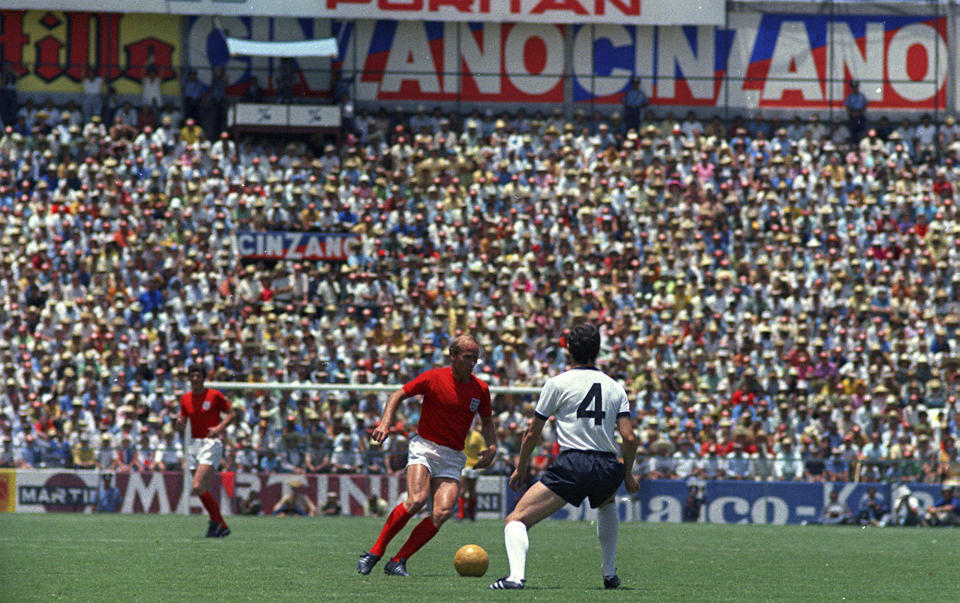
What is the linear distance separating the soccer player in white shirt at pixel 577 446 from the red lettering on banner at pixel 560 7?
90.8 ft

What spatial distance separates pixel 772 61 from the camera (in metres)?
38.5

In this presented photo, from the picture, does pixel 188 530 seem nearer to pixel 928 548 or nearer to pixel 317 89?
pixel 928 548

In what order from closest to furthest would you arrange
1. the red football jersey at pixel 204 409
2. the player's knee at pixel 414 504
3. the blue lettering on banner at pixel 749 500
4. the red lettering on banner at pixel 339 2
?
the player's knee at pixel 414 504
the red football jersey at pixel 204 409
the blue lettering on banner at pixel 749 500
the red lettering on banner at pixel 339 2

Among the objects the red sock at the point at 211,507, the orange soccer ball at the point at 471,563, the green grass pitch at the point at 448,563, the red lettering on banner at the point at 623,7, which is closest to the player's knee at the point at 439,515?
the orange soccer ball at the point at 471,563

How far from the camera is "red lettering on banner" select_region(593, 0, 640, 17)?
A: 37375 mm

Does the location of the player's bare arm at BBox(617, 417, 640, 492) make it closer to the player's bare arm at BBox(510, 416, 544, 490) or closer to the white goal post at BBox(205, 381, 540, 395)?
the player's bare arm at BBox(510, 416, 544, 490)

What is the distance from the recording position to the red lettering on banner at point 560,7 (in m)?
37.2

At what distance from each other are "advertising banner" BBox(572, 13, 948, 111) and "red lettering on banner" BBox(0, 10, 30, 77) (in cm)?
1355

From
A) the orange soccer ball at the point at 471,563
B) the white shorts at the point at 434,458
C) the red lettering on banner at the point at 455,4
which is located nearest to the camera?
the orange soccer ball at the point at 471,563

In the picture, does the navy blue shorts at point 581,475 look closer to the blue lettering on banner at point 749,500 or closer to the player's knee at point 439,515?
the player's knee at point 439,515

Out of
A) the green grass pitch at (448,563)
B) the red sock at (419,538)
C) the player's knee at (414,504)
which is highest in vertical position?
the player's knee at (414,504)

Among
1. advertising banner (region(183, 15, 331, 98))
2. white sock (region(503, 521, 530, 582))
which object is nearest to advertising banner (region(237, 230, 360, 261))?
advertising banner (region(183, 15, 331, 98))

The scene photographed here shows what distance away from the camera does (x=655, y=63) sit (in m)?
38.2

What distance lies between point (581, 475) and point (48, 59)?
94.9 feet
